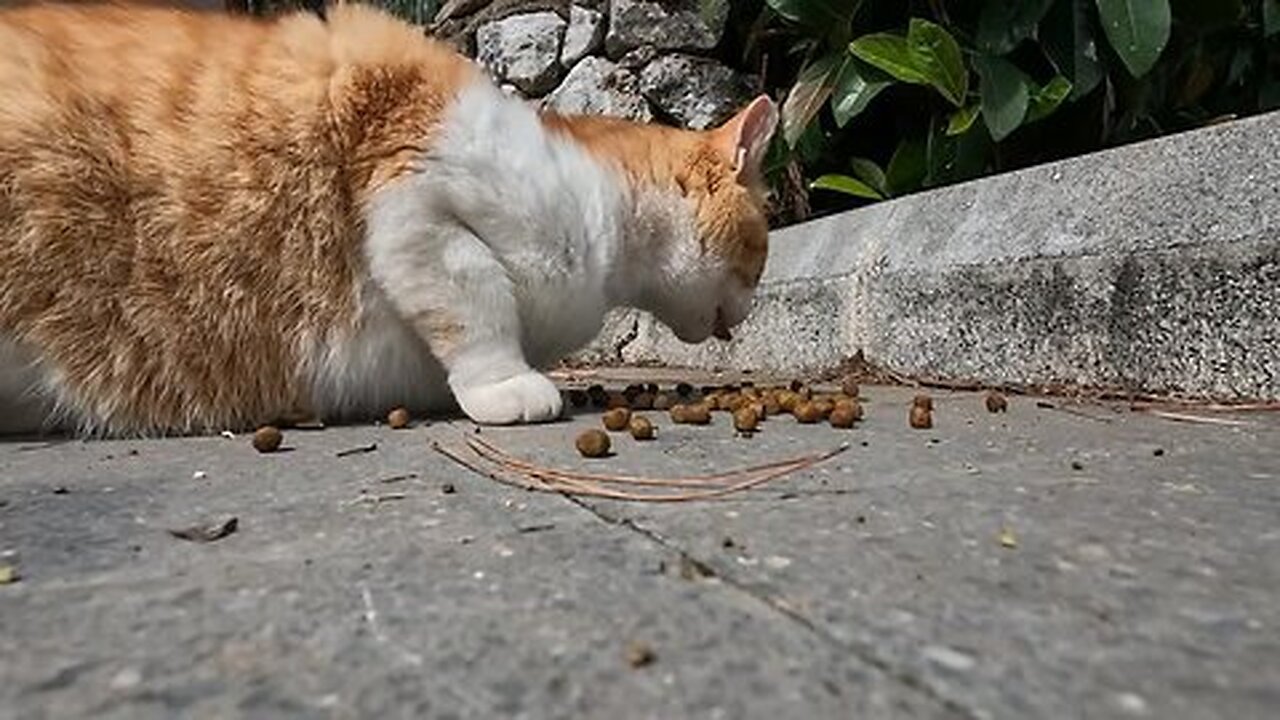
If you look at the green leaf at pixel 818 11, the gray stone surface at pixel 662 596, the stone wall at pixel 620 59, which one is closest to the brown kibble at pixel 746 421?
the gray stone surface at pixel 662 596

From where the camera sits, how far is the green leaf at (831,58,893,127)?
10.2 ft

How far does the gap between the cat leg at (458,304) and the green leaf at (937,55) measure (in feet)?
4.84

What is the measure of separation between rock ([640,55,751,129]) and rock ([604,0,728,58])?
6cm

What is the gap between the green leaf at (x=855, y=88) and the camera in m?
3.12

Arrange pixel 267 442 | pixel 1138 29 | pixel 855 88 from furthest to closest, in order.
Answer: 1. pixel 855 88
2. pixel 1138 29
3. pixel 267 442

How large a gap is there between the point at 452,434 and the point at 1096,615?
123cm

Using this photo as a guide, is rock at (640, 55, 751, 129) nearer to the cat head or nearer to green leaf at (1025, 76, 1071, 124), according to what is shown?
green leaf at (1025, 76, 1071, 124)

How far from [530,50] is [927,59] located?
2055 mm

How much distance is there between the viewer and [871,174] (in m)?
3.48

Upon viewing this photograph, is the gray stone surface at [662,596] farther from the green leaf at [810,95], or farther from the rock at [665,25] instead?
the rock at [665,25]

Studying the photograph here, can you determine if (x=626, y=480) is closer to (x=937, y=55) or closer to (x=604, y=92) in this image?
(x=937, y=55)

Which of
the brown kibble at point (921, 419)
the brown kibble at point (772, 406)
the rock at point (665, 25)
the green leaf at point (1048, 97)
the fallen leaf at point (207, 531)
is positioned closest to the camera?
the fallen leaf at point (207, 531)

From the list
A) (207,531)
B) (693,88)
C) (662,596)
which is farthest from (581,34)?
(662,596)

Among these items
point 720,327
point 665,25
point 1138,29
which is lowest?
point 720,327
